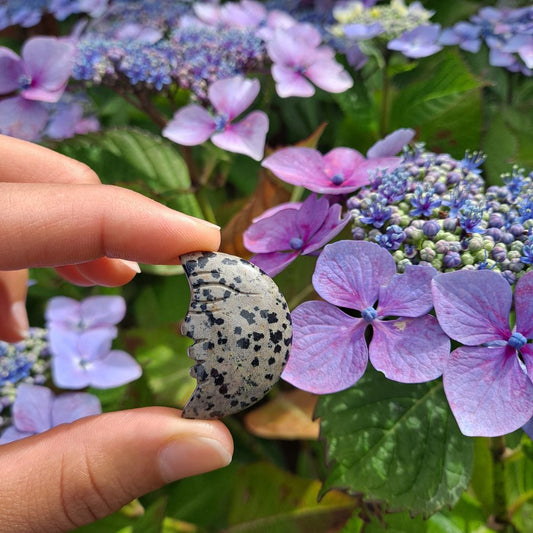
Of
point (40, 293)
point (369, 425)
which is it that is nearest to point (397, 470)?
point (369, 425)

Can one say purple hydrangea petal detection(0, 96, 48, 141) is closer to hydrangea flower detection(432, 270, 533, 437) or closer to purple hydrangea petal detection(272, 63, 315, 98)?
purple hydrangea petal detection(272, 63, 315, 98)

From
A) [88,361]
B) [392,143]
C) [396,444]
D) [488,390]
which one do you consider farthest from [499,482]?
[88,361]

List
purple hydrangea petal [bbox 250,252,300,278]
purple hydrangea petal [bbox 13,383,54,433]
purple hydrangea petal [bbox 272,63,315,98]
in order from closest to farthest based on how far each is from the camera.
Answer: purple hydrangea petal [bbox 250,252,300,278], purple hydrangea petal [bbox 13,383,54,433], purple hydrangea petal [bbox 272,63,315,98]

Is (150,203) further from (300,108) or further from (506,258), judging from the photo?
(300,108)

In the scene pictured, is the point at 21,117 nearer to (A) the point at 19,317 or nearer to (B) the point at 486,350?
(A) the point at 19,317

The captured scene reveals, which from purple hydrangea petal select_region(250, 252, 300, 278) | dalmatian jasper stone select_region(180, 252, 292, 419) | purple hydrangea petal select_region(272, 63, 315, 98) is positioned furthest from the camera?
purple hydrangea petal select_region(272, 63, 315, 98)

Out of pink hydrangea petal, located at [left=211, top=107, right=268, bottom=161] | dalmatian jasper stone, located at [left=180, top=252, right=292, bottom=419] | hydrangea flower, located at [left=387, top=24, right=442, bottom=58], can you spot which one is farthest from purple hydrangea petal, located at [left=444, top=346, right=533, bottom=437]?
hydrangea flower, located at [left=387, top=24, right=442, bottom=58]
